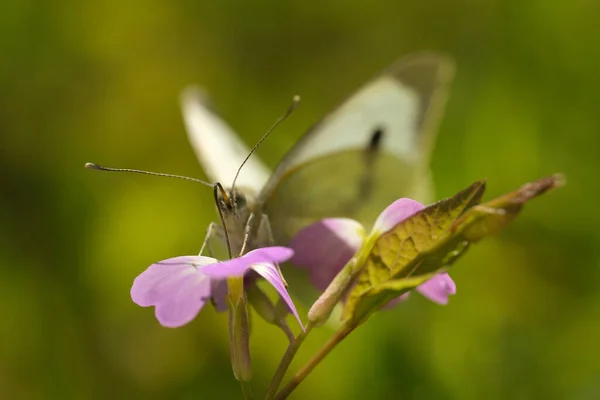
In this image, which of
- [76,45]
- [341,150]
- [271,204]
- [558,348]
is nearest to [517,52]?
[558,348]

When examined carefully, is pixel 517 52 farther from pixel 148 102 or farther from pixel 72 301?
pixel 72 301

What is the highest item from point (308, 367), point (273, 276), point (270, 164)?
point (273, 276)

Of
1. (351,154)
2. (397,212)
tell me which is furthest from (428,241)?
(351,154)

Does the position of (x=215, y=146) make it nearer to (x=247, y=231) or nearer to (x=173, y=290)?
(x=247, y=231)

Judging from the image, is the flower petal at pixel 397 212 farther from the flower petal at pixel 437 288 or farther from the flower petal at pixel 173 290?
the flower petal at pixel 173 290

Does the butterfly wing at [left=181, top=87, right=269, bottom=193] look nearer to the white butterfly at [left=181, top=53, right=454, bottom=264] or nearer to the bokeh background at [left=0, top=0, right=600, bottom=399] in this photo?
the white butterfly at [left=181, top=53, right=454, bottom=264]

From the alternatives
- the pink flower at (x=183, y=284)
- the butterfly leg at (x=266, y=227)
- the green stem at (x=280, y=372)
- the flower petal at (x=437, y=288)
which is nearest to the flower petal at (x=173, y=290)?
the pink flower at (x=183, y=284)
